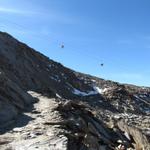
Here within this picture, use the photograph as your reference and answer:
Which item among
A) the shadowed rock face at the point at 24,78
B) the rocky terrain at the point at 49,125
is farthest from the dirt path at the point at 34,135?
the shadowed rock face at the point at 24,78

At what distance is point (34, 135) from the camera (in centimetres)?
2119

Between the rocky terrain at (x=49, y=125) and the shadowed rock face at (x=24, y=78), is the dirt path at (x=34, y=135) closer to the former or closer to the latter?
the rocky terrain at (x=49, y=125)

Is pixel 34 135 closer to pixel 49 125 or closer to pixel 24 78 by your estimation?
pixel 49 125

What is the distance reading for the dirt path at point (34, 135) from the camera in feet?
63.3

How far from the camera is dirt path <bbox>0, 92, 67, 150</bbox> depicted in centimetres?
1930

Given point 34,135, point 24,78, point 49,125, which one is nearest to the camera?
point 34,135

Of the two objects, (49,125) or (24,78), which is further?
(24,78)

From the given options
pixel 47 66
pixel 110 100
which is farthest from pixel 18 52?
pixel 110 100

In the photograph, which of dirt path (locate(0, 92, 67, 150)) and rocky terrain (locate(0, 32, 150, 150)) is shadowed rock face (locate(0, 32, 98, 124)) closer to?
rocky terrain (locate(0, 32, 150, 150))

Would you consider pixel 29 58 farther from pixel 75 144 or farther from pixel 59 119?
pixel 75 144

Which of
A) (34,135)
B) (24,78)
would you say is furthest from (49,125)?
(24,78)

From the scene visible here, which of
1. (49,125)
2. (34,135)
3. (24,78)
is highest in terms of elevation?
(24,78)

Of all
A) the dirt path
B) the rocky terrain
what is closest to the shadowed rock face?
the rocky terrain

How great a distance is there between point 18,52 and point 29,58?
3460 millimetres
